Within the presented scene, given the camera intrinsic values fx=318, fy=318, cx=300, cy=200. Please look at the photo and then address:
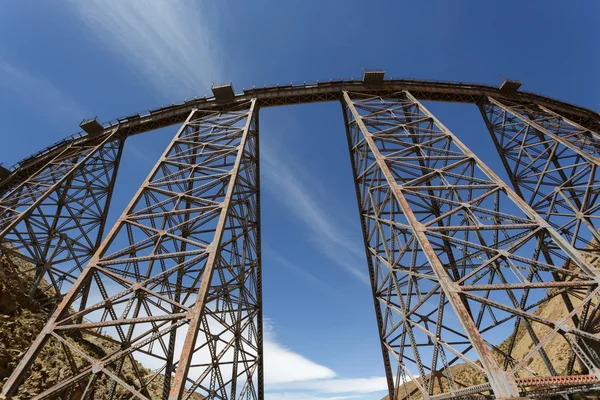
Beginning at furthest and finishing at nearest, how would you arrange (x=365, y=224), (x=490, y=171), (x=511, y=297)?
1. (x=365, y=224)
2. (x=490, y=171)
3. (x=511, y=297)

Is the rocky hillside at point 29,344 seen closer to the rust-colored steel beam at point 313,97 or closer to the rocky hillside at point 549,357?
the rust-colored steel beam at point 313,97

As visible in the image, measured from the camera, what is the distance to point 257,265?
11.7m

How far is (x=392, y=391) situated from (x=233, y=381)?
4716mm

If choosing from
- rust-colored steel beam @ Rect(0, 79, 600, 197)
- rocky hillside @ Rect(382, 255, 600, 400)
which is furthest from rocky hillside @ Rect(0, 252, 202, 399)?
rocky hillside @ Rect(382, 255, 600, 400)

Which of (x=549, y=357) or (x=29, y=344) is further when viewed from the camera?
(x=549, y=357)

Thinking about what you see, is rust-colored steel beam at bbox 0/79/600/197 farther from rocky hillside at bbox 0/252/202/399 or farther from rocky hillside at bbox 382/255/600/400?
rocky hillside at bbox 382/255/600/400

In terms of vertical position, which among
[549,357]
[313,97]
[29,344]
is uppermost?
[313,97]

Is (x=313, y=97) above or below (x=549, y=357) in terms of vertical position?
above

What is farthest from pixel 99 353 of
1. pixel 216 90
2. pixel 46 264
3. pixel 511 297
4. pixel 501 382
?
pixel 511 297

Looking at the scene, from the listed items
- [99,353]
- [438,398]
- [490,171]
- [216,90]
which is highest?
[216,90]

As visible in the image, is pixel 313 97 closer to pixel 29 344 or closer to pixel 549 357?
pixel 29 344

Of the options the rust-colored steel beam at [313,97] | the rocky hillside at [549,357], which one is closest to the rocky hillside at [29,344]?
the rust-colored steel beam at [313,97]

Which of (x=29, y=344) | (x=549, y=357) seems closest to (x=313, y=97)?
(x=29, y=344)

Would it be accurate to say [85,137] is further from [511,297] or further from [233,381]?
[511,297]
